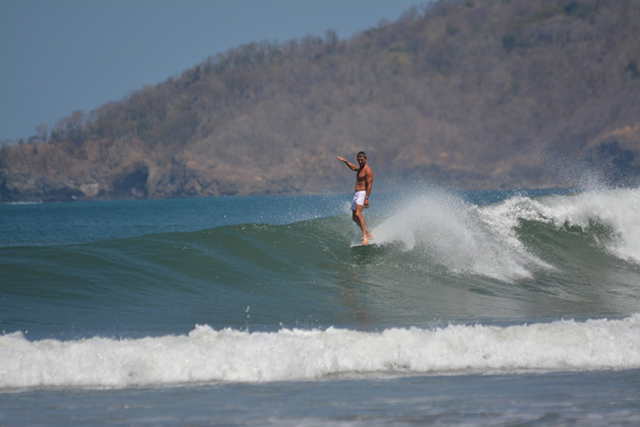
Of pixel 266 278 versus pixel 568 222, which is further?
pixel 568 222

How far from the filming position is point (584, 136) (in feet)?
401

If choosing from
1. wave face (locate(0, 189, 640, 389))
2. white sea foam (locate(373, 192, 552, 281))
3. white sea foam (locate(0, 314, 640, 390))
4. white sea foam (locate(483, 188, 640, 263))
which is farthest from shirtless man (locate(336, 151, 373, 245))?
white sea foam (locate(0, 314, 640, 390))

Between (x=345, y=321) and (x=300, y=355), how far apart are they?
2.14m

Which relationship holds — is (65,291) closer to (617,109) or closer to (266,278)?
(266,278)

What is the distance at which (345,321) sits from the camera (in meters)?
8.04

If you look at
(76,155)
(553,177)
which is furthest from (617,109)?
(76,155)

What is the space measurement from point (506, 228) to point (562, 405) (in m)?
9.36

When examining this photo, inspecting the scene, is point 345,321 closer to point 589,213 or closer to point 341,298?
point 341,298

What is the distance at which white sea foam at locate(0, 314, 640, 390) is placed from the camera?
571cm

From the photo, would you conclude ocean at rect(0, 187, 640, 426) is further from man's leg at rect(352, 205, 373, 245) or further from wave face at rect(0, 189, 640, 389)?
man's leg at rect(352, 205, 373, 245)

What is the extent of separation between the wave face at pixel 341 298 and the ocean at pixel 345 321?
3 centimetres

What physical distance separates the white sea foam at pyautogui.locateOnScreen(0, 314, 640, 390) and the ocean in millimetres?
15

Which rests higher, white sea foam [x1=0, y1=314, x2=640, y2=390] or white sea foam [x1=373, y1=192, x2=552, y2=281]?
white sea foam [x1=373, y1=192, x2=552, y2=281]

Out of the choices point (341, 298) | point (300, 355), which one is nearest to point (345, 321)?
point (341, 298)
